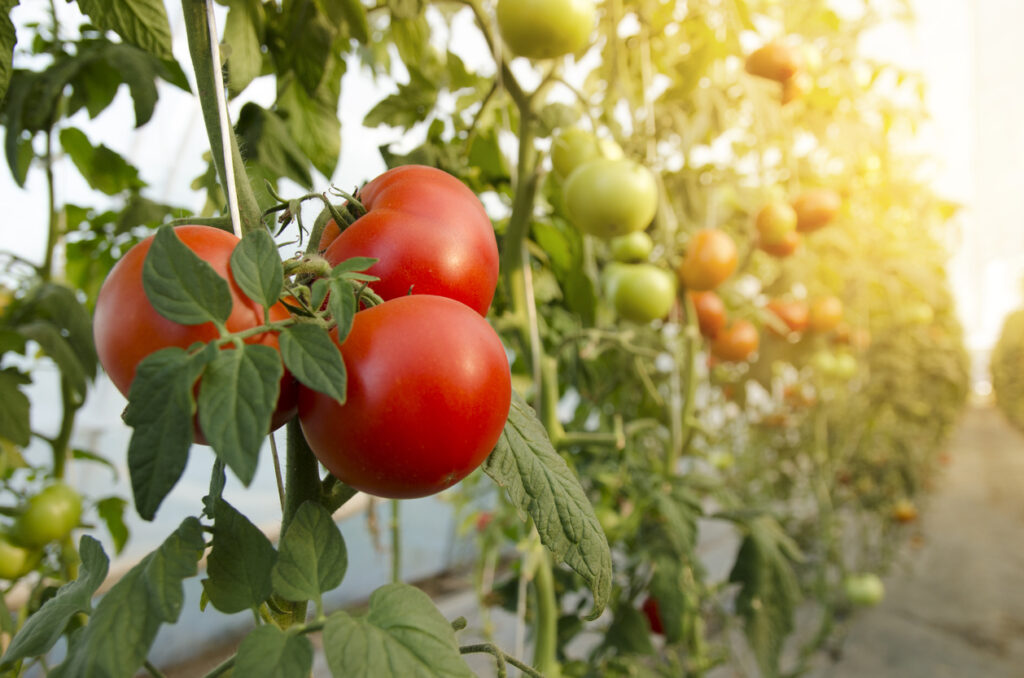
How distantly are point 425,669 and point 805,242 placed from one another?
56.3 inches

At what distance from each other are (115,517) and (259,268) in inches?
23.6

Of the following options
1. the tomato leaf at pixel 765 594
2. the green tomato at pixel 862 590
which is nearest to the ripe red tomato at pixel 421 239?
the tomato leaf at pixel 765 594

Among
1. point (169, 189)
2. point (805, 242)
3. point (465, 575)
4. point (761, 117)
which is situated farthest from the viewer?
point (465, 575)

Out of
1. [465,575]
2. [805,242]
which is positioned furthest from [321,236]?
[465,575]

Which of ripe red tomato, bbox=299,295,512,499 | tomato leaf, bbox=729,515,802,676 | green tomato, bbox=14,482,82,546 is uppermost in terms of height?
ripe red tomato, bbox=299,295,512,499

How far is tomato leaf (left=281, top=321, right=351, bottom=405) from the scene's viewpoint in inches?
6.9

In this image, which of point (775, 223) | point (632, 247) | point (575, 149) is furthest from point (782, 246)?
point (575, 149)

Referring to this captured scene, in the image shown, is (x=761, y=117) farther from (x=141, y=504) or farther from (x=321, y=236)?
(x=141, y=504)

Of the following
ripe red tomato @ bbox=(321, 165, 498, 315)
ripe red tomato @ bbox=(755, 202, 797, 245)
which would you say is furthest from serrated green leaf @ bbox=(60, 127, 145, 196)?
ripe red tomato @ bbox=(755, 202, 797, 245)

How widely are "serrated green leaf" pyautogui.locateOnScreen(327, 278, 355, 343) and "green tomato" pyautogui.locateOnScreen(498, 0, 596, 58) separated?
38 cm

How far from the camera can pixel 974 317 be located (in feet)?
→ 24.4

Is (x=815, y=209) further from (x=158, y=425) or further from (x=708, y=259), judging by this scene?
(x=158, y=425)

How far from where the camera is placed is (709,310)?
89cm

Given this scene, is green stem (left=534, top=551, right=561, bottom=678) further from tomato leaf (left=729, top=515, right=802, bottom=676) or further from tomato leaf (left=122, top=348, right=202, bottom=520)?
tomato leaf (left=122, top=348, right=202, bottom=520)
